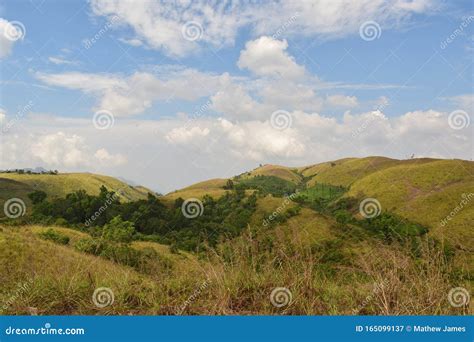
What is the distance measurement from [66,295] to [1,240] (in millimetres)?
30290

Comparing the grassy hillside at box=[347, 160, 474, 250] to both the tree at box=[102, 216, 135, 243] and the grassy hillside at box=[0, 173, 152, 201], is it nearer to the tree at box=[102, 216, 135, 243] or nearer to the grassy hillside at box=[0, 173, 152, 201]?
the tree at box=[102, 216, 135, 243]

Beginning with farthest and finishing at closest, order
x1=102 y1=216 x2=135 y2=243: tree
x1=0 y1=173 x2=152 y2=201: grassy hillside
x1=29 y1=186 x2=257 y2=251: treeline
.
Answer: x1=0 y1=173 x2=152 y2=201: grassy hillside < x1=29 y1=186 x2=257 y2=251: treeline < x1=102 y1=216 x2=135 y2=243: tree

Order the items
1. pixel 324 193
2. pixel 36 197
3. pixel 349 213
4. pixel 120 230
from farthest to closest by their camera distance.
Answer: pixel 324 193
pixel 349 213
pixel 36 197
pixel 120 230

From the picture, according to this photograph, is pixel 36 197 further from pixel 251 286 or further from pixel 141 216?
pixel 251 286

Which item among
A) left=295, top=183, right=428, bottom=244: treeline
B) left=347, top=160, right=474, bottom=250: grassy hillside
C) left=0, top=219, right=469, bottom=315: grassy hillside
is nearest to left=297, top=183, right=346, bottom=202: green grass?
left=295, top=183, right=428, bottom=244: treeline

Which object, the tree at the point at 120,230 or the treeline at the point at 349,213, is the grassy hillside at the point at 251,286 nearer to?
the treeline at the point at 349,213

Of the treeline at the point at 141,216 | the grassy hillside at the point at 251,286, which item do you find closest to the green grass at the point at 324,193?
the treeline at the point at 141,216

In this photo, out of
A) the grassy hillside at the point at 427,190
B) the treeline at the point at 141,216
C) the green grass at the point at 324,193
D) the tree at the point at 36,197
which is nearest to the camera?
the treeline at the point at 141,216

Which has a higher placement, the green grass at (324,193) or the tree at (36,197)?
the green grass at (324,193)

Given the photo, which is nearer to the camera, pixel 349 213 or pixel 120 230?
pixel 120 230

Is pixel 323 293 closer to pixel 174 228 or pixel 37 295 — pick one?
pixel 37 295

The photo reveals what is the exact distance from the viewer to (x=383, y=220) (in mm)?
109625

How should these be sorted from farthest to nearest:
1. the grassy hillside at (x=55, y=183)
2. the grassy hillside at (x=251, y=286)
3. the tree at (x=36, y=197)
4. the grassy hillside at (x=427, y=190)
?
the grassy hillside at (x=55, y=183) < the tree at (x=36, y=197) < the grassy hillside at (x=427, y=190) < the grassy hillside at (x=251, y=286)

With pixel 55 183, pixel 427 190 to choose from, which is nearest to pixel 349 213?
pixel 427 190
